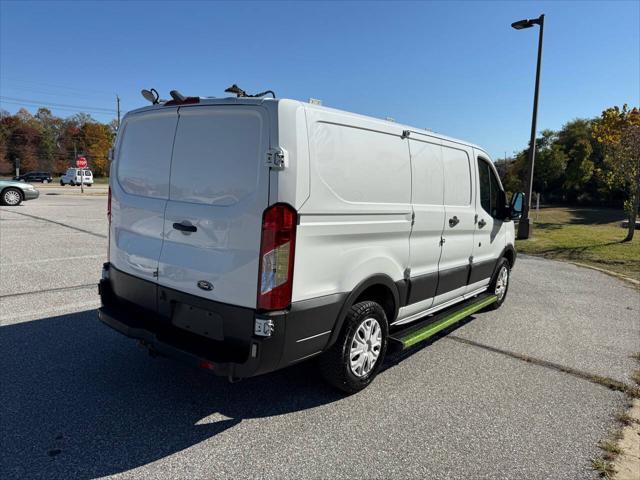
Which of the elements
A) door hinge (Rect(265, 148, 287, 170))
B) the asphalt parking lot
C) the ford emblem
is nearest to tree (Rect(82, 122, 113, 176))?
the asphalt parking lot

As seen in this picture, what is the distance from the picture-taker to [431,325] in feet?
14.4

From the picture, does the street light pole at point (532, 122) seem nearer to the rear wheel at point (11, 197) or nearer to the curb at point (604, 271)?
the curb at point (604, 271)

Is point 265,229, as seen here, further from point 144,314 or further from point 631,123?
point 631,123

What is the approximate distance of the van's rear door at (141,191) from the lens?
11.2 ft

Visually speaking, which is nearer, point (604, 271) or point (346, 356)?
point (346, 356)

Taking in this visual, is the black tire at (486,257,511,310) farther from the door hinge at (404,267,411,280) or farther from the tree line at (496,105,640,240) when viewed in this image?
the tree line at (496,105,640,240)

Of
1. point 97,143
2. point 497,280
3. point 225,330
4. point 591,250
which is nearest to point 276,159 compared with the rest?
point 225,330

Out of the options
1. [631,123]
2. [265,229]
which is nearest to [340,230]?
[265,229]

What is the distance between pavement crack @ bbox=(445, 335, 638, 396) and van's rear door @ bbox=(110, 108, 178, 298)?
136 inches

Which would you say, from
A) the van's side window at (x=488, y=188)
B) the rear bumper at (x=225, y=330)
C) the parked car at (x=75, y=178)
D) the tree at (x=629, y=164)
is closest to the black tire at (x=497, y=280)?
the van's side window at (x=488, y=188)

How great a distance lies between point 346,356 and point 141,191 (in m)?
2.09

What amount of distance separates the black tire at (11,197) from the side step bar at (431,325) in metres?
19.9

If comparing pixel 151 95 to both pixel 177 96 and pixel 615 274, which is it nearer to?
pixel 177 96

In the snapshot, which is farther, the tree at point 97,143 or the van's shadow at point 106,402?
the tree at point 97,143
